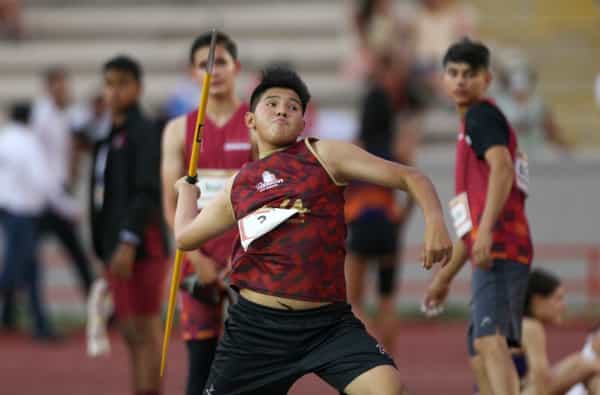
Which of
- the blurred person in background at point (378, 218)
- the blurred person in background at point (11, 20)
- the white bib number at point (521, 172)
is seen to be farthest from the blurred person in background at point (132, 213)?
the blurred person in background at point (11, 20)

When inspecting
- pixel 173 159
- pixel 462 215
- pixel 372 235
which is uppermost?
pixel 173 159

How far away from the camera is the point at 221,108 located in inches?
308

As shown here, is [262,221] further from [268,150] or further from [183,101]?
[183,101]

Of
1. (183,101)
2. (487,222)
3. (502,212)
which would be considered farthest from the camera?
(183,101)

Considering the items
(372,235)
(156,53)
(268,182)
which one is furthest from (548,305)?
(156,53)

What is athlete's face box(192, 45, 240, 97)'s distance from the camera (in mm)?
7762

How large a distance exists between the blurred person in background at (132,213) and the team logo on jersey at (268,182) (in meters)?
2.86

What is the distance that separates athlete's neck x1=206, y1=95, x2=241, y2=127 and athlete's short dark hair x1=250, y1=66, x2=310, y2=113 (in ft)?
4.42

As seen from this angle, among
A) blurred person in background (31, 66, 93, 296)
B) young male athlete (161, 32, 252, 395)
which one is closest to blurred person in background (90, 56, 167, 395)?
young male athlete (161, 32, 252, 395)

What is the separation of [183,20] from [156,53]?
946 mm

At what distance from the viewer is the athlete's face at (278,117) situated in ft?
20.5

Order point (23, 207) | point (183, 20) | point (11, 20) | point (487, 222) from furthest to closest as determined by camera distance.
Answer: point (183, 20), point (11, 20), point (23, 207), point (487, 222)

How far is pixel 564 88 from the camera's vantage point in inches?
750

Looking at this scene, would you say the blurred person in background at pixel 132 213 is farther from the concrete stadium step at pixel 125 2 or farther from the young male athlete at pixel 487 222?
the concrete stadium step at pixel 125 2
